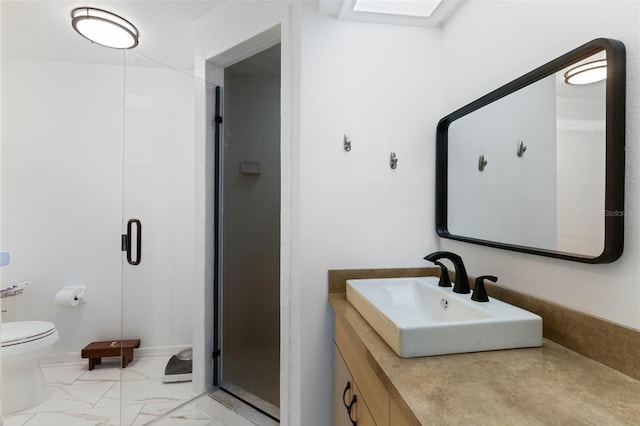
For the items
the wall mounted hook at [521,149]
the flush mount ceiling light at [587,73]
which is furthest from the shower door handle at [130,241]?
Answer: the flush mount ceiling light at [587,73]

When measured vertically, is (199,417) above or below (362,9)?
below

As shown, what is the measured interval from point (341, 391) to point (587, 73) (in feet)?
4.32

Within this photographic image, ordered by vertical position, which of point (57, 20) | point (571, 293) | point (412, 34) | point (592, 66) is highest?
point (57, 20)

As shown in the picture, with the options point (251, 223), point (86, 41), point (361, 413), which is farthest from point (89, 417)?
point (86, 41)

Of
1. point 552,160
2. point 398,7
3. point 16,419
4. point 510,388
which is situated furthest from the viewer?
point 16,419

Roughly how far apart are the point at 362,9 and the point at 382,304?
1284 mm

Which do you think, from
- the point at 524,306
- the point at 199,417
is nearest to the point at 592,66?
the point at 524,306

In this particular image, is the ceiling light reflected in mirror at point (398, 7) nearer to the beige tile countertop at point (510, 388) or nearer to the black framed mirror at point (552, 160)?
the black framed mirror at point (552, 160)

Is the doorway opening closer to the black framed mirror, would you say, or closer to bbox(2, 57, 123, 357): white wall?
bbox(2, 57, 123, 357): white wall

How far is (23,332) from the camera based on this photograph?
6.23 feet

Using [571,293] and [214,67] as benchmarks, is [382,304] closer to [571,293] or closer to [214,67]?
[571,293]

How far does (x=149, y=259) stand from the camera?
1.87m

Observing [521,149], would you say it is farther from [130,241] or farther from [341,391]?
[130,241]

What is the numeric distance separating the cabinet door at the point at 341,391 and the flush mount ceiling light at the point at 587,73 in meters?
1.13
